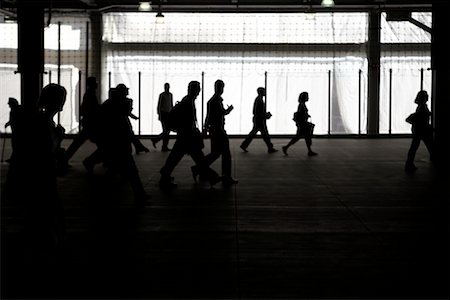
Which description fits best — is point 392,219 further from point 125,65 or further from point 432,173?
point 125,65

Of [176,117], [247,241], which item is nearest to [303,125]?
[176,117]

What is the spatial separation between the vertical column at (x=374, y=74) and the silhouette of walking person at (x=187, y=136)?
54.7 ft

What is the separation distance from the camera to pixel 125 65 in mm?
29562

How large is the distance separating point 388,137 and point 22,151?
76.0 ft

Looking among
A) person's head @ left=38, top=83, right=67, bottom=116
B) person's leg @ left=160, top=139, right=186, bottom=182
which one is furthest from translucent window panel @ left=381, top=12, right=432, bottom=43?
person's head @ left=38, top=83, right=67, bottom=116

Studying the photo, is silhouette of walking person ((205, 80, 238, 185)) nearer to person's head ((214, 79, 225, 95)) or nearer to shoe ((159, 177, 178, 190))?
person's head ((214, 79, 225, 95))

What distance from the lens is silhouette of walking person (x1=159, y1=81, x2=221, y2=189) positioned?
1330cm

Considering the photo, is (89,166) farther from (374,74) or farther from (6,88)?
(374,74)

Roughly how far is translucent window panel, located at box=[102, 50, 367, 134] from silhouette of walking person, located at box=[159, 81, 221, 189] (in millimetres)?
15924

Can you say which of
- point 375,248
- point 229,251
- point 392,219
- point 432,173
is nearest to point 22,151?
point 229,251

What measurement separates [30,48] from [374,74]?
16.9 metres

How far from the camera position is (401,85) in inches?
1154

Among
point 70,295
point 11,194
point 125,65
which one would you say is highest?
point 125,65

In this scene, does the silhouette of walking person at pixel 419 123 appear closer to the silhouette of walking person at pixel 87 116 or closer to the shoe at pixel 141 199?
the silhouette of walking person at pixel 87 116
